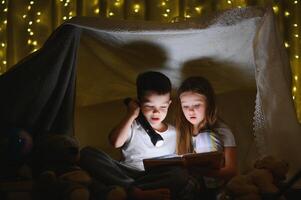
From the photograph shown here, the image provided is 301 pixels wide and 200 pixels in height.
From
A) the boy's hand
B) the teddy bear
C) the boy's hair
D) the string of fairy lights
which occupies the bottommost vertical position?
the teddy bear

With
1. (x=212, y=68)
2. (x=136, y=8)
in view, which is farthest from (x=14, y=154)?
(x=136, y=8)

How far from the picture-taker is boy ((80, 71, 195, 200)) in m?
1.26

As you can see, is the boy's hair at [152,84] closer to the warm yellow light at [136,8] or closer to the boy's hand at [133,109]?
the boy's hand at [133,109]

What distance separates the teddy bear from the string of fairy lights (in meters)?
0.59

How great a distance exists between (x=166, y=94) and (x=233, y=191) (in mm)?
418

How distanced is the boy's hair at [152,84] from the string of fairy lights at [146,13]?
402mm

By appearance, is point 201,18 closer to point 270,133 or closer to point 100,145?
point 270,133

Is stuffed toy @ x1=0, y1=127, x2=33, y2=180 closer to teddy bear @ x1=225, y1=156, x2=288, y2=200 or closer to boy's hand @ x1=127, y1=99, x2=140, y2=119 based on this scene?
boy's hand @ x1=127, y1=99, x2=140, y2=119

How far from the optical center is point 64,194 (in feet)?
3.88

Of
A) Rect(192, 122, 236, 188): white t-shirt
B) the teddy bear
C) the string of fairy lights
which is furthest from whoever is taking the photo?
the string of fairy lights

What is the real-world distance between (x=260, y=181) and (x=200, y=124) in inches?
14.8

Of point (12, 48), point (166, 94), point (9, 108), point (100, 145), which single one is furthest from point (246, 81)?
point (12, 48)

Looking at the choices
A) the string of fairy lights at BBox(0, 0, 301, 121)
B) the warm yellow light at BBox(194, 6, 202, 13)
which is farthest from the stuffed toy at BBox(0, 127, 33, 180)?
the warm yellow light at BBox(194, 6, 202, 13)

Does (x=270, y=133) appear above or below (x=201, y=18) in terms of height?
below
